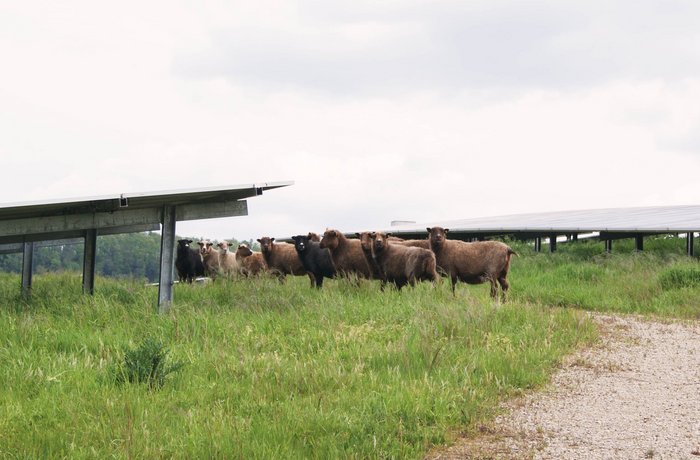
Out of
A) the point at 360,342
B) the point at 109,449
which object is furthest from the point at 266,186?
the point at 109,449

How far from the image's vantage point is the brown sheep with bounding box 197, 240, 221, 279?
2514cm

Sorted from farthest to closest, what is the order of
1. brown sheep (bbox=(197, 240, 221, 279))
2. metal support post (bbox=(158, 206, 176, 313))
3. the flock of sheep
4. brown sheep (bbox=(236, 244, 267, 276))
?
brown sheep (bbox=(197, 240, 221, 279))
brown sheep (bbox=(236, 244, 267, 276))
the flock of sheep
metal support post (bbox=(158, 206, 176, 313))

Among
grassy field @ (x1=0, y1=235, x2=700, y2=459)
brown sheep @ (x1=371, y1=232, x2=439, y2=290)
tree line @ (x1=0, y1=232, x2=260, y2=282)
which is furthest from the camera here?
tree line @ (x1=0, y1=232, x2=260, y2=282)

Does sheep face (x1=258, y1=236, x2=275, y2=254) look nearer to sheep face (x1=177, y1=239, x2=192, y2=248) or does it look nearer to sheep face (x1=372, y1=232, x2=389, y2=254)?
sheep face (x1=177, y1=239, x2=192, y2=248)

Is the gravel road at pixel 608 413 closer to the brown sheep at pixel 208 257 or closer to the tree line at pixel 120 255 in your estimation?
the brown sheep at pixel 208 257

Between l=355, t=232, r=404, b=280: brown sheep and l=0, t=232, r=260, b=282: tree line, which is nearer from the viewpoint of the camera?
l=355, t=232, r=404, b=280: brown sheep

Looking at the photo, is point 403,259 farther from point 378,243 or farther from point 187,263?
point 187,263

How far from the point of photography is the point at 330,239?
18234 millimetres

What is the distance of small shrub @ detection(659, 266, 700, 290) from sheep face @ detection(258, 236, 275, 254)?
1086cm

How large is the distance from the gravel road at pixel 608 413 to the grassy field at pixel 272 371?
1.04 feet

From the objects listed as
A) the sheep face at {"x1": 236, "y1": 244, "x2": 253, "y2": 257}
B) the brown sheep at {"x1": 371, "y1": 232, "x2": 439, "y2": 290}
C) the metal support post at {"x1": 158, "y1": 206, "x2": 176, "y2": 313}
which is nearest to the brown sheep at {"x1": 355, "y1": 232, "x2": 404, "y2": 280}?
the brown sheep at {"x1": 371, "y1": 232, "x2": 439, "y2": 290}

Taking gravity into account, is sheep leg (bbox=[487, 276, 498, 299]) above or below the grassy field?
above

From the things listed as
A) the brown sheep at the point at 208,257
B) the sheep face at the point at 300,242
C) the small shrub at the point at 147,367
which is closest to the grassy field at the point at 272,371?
the small shrub at the point at 147,367

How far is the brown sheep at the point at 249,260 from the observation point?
76.8ft
